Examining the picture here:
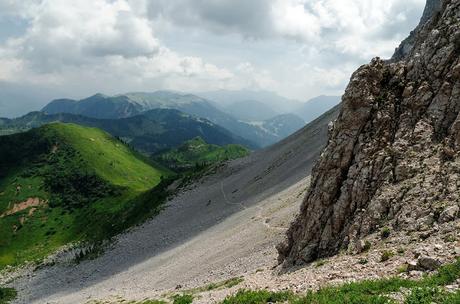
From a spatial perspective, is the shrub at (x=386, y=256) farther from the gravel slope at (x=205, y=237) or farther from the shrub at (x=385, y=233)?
the gravel slope at (x=205, y=237)

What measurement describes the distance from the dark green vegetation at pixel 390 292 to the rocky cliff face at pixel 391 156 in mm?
6057

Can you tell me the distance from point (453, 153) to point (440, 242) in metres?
7.29

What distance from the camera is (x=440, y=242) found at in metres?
22.3

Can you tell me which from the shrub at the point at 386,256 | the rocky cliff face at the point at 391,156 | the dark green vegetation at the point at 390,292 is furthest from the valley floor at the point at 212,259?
the rocky cliff face at the point at 391,156

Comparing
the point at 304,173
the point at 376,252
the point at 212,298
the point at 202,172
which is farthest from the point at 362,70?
the point at 202,172

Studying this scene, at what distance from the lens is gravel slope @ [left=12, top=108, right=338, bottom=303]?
2103 inches

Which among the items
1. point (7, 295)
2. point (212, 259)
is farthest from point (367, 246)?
point (7, 295)

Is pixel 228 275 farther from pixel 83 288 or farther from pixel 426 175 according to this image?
pixel 83 288

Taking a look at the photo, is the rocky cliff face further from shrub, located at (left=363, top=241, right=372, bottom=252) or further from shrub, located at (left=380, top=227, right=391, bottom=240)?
shrub, located at (left=363, top=241, right=372, bottom=252)

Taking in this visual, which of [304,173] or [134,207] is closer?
[304,173]

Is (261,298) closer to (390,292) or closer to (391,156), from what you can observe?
(390,292)

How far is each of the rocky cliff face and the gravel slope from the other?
36.4ft

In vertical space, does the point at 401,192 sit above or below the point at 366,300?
above

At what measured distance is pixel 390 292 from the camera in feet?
62.8
